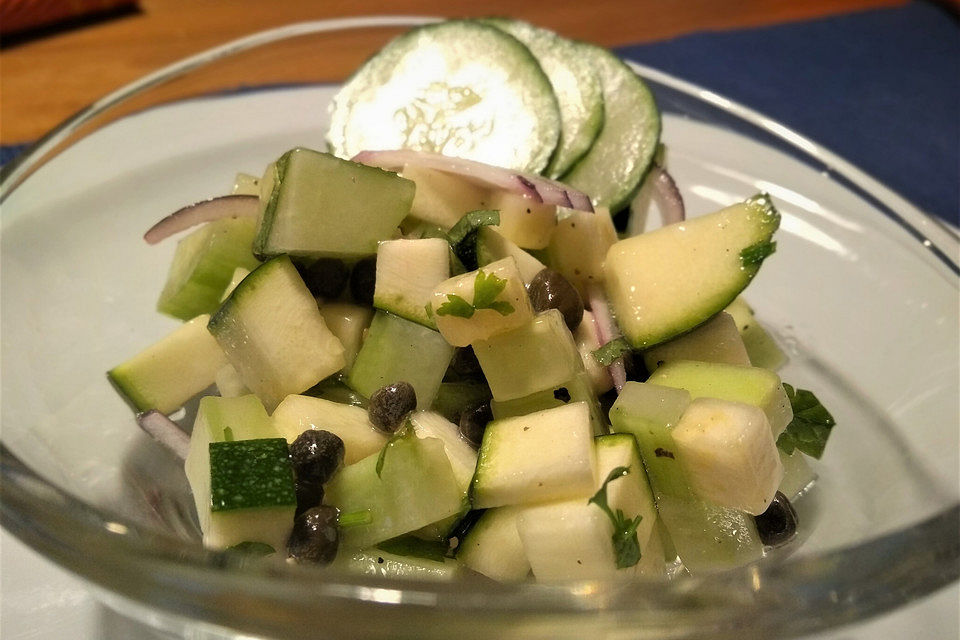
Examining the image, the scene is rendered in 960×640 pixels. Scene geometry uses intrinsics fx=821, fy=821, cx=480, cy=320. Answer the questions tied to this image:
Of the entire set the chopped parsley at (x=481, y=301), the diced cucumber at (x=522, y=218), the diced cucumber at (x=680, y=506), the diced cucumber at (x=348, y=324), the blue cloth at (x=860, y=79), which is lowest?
the blue cloth at (x=860, y=79)

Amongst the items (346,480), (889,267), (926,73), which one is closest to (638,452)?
(346,480)

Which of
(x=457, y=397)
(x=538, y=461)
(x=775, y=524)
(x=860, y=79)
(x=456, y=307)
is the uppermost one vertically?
(x=456, y=307)

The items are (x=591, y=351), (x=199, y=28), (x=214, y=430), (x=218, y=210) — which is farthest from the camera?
(x=199, y=28)

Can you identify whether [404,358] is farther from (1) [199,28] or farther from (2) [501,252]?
(1) [199,28]

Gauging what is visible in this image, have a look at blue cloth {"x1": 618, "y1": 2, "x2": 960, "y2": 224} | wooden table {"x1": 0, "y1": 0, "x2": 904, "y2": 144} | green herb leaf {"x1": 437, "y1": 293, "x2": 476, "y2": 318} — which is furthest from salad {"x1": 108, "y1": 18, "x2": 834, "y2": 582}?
blue cloth {"x1": 618, "y1": 2, "x2": 960, "y2": 224}

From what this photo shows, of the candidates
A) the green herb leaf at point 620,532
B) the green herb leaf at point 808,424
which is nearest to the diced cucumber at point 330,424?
the green herb leaf at point 620,532

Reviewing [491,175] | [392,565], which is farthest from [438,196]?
[392,565]

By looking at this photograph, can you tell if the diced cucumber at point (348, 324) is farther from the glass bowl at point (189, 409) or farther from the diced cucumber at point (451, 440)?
the glass bowl at point (189, 409)
